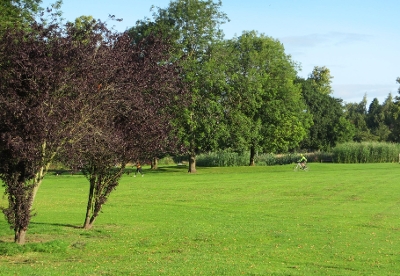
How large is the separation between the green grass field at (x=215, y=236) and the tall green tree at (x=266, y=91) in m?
30.7

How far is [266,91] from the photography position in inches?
2601

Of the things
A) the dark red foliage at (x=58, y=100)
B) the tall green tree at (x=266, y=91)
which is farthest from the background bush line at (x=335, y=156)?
the dark red foliage at (x=58, y=100)

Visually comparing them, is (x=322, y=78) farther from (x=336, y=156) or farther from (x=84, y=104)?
(x=84, y=104)

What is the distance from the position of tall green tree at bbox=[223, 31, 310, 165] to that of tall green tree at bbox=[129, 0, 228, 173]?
4214 millimetres

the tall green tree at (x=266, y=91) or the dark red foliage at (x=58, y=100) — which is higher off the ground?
the tall green tree at (x=266, y=91)

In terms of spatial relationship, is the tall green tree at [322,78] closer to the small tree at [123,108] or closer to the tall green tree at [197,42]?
the tall green tree at [197,42]

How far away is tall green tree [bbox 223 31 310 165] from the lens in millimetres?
60469

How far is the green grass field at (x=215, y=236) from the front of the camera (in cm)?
1202

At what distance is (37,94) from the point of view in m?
13.4

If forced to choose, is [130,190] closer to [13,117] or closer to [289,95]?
[13,117]

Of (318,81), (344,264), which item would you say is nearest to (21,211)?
(344,264)

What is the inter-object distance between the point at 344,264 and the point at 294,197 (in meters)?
17.0

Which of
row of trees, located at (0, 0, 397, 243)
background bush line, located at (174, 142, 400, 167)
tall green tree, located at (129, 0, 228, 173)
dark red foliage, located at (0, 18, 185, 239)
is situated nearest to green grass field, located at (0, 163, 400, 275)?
row of trees, located at (0, 0, 397, 243)

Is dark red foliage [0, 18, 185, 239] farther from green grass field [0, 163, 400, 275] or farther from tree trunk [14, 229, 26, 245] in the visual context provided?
green grass field [0, 163, 400, 275]
